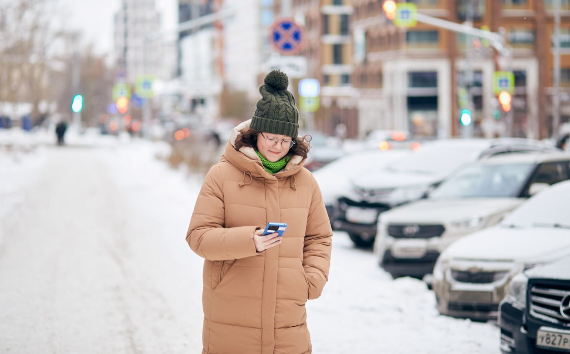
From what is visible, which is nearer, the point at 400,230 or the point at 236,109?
the point at 400,230

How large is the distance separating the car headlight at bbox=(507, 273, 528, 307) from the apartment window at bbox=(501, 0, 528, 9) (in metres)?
73.4

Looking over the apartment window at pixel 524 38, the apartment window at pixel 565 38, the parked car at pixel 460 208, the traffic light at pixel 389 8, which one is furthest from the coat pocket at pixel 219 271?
the apartment window at pixel 565 38

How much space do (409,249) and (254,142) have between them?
24.1 ft

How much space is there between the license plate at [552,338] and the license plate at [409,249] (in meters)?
4.72

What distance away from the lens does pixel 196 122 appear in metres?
32.7

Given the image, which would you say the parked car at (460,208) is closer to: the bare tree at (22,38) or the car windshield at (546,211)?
the car windshield at (546,211)

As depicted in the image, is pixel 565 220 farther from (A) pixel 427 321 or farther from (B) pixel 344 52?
(B) pixel 344 52

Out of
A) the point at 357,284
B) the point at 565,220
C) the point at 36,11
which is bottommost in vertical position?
the point at 357,284

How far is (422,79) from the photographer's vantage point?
75250 mm

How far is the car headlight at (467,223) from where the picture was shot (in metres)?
11.3

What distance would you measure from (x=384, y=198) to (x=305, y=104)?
34.0 feet

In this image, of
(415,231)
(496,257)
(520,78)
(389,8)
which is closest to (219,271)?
(496,257)

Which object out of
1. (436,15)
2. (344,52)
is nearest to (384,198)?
(436,15)

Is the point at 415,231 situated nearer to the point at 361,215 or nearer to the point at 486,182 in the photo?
the point at 486,182
